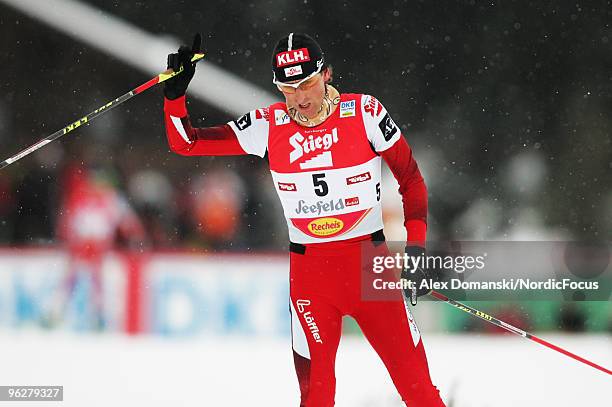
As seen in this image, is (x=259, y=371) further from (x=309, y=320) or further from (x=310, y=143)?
(x=310, y=143)

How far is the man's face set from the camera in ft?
8.91

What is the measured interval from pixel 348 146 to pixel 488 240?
11.0 feet

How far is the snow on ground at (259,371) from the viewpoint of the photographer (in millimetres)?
3869

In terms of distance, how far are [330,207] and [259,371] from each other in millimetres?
1860

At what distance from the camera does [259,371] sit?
14.4ft

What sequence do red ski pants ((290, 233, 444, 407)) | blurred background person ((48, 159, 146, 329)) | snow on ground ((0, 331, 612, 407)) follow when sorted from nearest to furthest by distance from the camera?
red ski pants ((290, 233, 444, 407))
snow on ground ((0, 331, 612, 407))
blurred background person ((48, 159, 146, 329))

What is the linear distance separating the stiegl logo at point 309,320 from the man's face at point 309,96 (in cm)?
67

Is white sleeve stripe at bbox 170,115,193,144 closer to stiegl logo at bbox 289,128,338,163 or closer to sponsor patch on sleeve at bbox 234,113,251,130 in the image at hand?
sponsor patch on sleeve at bbox 234,113,251,130

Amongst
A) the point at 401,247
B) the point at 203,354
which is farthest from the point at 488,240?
the point at 203,354

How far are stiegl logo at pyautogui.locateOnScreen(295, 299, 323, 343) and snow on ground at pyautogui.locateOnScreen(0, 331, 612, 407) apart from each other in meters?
1.18

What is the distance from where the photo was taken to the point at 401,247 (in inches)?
218

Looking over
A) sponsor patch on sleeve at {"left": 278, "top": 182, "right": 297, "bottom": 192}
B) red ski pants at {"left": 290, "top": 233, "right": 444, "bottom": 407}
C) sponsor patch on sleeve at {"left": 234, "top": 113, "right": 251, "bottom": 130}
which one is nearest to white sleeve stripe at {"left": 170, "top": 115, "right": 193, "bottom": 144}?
sponsor patch on sleeve at {"left": 234, "top": 113, "right": 251, "bottom": 130}

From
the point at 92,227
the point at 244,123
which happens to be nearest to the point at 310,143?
the point at 244,123

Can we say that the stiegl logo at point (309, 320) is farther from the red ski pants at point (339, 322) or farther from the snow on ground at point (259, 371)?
the snow on ground at point (259, 371)
